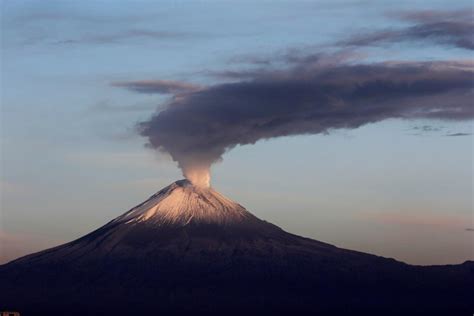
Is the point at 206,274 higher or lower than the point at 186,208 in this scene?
lower

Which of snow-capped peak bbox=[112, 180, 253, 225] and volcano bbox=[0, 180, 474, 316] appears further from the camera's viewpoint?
snow-capped peak bbox=[112, 180, 253, 225]

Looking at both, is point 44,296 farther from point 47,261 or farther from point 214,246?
point 214,246

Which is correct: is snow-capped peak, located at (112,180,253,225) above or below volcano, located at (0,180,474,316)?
above

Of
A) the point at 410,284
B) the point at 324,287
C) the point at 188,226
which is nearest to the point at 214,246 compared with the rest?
the point at 188,226

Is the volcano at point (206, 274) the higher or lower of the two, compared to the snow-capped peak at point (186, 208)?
lower
